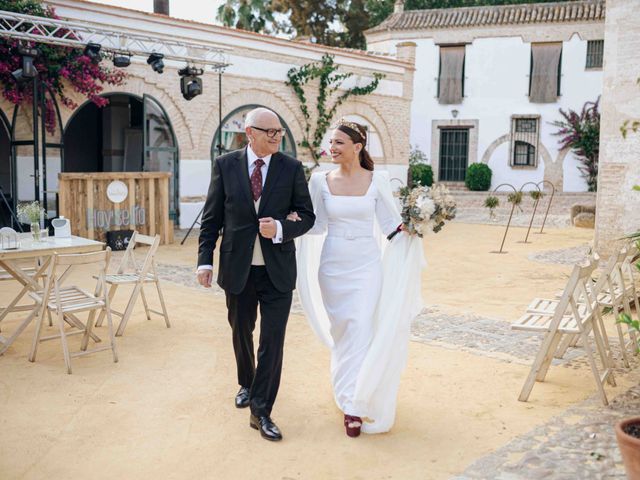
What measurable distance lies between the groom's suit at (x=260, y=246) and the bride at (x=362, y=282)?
0.52 feet

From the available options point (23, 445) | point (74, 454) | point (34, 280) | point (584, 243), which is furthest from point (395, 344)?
point (584, 243)

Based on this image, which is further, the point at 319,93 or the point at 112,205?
the point at 319,93

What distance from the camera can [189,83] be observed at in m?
13.6

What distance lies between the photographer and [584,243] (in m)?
14.5

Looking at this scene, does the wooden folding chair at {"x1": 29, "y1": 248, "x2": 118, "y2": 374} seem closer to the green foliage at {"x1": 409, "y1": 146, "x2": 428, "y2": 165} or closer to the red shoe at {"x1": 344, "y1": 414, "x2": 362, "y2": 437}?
the red shoe at {"x1": 344, "y1": 414, "x2": 362, "y2": 437}

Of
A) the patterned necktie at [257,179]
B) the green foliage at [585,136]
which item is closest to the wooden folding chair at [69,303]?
the patterned necktie at [257,179]

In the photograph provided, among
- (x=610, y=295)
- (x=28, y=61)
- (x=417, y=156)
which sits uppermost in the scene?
(x=28, y=61)

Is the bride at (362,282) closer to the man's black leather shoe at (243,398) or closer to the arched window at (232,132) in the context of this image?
the man's black leather shoe at (243,398)

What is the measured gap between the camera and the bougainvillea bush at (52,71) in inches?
472

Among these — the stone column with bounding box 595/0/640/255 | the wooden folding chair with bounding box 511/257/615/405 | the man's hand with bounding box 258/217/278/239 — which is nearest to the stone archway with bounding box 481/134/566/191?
the stone column with bounding box 595/0/640/255

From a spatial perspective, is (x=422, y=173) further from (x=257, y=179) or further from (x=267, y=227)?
(x=267, y=227)

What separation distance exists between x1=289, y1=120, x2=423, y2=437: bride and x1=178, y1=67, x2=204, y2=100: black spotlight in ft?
31.9

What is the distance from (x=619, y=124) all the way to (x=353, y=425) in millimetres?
6934

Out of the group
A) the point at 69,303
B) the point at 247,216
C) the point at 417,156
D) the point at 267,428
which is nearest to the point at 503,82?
the point at 417,156
